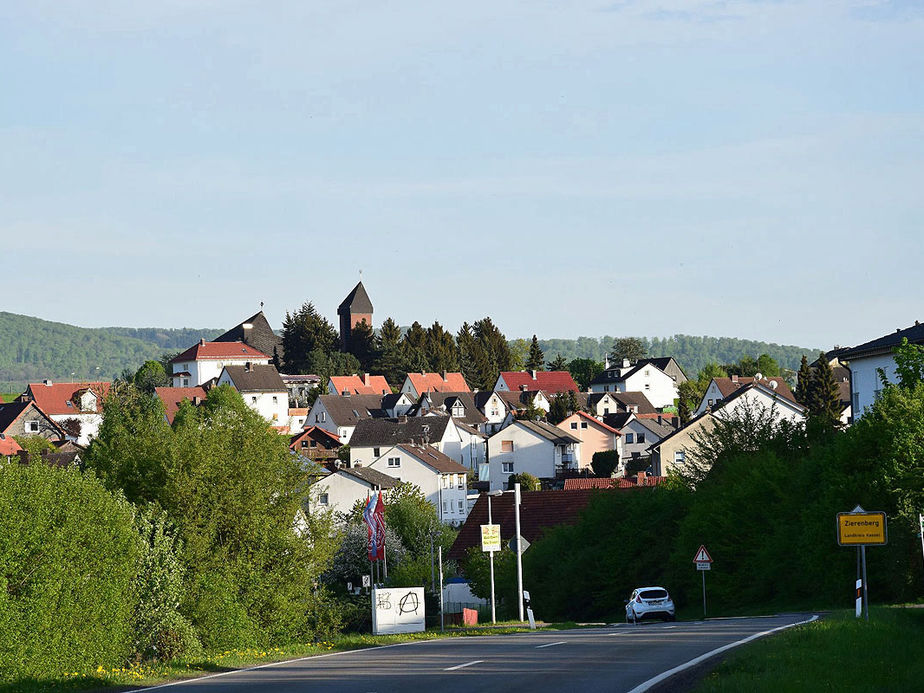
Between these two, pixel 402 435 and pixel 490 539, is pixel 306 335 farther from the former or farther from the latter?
pixel 490 539

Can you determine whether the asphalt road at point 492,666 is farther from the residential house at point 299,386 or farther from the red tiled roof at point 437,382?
the residential house at point 299,386

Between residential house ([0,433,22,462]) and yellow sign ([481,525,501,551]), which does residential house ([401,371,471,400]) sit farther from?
yellow sign ([481,525,501,551])

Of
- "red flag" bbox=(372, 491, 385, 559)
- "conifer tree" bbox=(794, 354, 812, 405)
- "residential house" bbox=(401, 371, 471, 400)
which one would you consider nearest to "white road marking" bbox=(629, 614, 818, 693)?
"red flag" bbox=(372, 491, 385, 559)

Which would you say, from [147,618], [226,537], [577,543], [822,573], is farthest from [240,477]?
[822,573]

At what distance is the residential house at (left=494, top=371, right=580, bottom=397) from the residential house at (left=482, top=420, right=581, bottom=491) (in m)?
51.5

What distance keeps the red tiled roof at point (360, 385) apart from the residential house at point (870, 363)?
116 m

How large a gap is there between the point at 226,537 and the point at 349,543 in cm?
2788

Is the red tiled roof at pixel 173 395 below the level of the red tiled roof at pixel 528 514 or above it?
above

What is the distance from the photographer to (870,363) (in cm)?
5797

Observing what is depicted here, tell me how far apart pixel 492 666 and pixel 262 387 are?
155976 mm

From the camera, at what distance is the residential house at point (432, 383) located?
16912 cm

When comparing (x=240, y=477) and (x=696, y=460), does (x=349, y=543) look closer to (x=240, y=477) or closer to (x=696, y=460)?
(x=696, y=460)

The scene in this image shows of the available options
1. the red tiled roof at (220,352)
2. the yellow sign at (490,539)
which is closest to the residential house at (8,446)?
the red tiled roof at (220,352)

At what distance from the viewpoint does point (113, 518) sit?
2750 cm
